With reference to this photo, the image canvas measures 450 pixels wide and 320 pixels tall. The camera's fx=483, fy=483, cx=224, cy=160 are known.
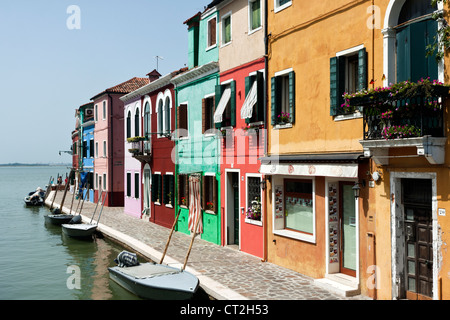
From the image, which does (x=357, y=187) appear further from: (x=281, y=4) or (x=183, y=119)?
(x=183, y=119)

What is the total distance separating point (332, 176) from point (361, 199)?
885 mm

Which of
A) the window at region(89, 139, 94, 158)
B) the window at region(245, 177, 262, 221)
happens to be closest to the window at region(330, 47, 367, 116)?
the window at region(245, 177, 262, 221)

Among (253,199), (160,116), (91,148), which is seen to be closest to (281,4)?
(253,199)

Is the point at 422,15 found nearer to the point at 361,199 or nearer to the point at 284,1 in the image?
the point at 361,199

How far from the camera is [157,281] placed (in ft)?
39.5

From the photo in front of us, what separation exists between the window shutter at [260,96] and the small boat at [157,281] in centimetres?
523

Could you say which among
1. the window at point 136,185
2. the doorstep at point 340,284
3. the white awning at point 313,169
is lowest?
the doorstep at point 340,284

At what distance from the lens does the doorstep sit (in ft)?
34.7

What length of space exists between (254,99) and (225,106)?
2.24 m

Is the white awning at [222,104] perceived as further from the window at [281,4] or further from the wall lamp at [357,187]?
the wall lamp at [357,187]

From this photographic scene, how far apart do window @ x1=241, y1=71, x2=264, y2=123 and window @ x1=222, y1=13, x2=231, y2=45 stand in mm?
2694

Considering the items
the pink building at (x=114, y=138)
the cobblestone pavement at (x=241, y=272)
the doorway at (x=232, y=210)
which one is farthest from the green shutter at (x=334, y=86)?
the pink building at (x=114, y=138)

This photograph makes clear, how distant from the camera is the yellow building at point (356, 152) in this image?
8898mm

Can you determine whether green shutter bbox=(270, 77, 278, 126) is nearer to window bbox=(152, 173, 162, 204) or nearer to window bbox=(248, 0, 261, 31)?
window bbox=(248, 0, 261, 31)
